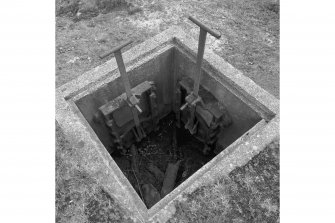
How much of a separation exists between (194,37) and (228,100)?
4.75 feet

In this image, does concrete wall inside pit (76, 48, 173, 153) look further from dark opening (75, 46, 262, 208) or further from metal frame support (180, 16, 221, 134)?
metal frame support (180, 16, 221, 134)

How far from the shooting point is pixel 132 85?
12.9ft

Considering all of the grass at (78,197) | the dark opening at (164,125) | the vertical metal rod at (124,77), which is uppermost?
the vertical metal rod at (124,77)

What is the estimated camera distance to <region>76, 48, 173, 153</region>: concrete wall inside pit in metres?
3.57

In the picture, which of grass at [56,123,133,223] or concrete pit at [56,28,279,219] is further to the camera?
concrete pit at [56,28,279,219]

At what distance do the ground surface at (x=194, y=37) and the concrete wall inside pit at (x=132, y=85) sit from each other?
71cm

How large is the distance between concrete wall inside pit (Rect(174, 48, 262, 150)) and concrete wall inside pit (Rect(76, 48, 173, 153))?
189 mm

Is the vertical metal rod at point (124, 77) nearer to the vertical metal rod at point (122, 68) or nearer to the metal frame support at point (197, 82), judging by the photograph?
the vertical metal rod at point (122, 68)

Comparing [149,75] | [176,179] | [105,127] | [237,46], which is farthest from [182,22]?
[176,179]

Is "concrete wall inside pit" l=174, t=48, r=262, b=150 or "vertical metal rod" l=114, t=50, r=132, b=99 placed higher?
"vertical metal rod" l=114, t=50, r=132, b=99

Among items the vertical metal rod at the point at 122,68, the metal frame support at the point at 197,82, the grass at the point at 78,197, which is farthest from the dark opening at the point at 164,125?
the grass at the point at 78,197

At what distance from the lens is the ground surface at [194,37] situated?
2.51 meters

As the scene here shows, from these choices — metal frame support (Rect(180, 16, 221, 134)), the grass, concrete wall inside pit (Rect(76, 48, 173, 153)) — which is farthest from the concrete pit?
metal frame support (Rect(180, 16, 221, 134))

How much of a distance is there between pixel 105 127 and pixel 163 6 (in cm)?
273
